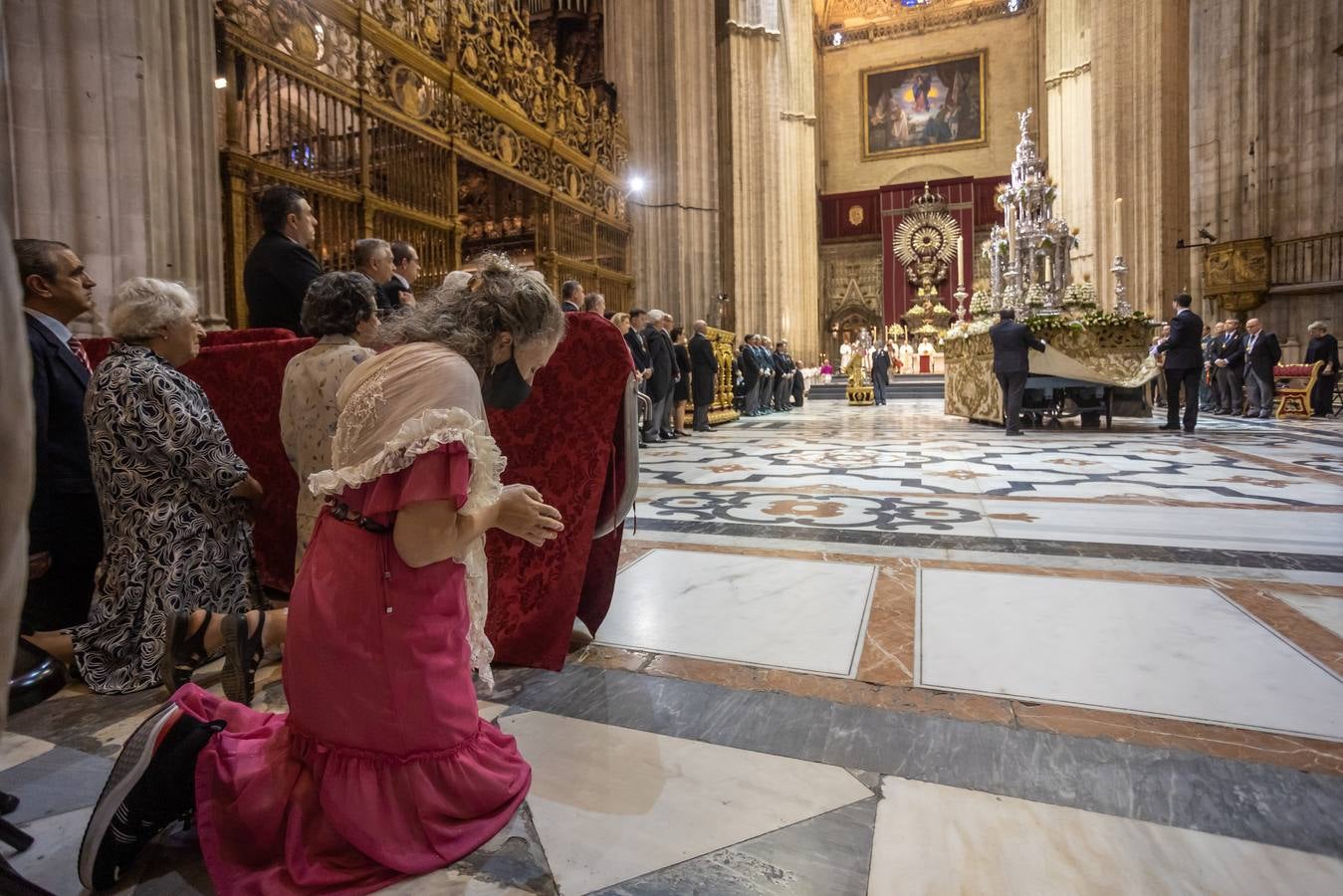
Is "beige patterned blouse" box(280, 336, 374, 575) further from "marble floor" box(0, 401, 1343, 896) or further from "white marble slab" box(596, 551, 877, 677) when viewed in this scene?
"white marble slab" box(596, 551, 877, 677)

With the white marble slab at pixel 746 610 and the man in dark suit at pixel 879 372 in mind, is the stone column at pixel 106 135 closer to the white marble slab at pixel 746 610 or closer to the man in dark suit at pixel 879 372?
the white marble slab at pixel 746 610

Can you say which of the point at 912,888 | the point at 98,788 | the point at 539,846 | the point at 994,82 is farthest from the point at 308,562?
the point at 994,82

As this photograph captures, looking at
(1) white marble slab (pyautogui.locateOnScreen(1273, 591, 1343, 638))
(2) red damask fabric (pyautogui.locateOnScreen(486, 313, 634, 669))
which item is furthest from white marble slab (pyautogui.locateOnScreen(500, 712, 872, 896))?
(1) white marble slab (pyautogui.locateOnScreen(1273, 591, 1343, 638))

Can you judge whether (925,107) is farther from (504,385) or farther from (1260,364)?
(504,385)

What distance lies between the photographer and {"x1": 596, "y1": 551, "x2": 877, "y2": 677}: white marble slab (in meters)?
1.98

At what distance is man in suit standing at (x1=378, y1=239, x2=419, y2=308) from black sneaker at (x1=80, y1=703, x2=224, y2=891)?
5.51ft

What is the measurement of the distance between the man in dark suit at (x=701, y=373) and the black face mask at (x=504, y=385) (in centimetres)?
762

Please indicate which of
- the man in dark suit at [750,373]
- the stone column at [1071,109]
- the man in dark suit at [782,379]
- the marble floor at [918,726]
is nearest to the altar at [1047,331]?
the man in dark suit at [750,373]

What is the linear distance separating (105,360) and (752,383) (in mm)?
10426

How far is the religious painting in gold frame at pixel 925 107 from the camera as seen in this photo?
1040 inches

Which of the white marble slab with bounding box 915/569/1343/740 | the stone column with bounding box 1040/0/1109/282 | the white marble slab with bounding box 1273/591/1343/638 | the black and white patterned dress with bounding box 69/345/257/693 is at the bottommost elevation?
the white marble slab with bounding box 915/569/1343/740

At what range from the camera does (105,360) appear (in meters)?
1.96

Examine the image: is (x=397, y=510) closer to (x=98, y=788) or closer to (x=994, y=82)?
(x=98, y=788)

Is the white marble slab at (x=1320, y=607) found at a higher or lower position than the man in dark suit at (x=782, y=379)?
lower
